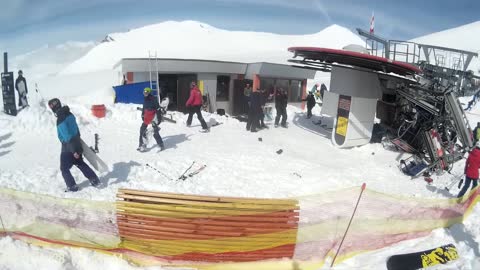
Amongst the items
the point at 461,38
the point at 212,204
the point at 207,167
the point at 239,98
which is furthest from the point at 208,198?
Answer: the point at 461,38

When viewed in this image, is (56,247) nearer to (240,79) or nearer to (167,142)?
(167,142)

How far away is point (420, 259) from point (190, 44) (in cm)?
3563

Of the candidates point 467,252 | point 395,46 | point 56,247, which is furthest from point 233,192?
point 395,46

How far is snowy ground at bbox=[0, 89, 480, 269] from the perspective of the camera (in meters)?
5.25

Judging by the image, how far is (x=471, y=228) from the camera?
232 inches

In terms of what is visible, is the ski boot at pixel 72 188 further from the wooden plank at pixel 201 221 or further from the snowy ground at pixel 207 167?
the wooden plank at pixel 201 221

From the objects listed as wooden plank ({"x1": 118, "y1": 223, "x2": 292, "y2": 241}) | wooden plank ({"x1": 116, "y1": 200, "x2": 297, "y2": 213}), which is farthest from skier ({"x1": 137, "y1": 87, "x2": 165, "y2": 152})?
wooden plank ({"x1": 118, "y1": 223, "x2": 292, "y2": 241})

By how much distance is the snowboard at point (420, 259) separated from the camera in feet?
13.9

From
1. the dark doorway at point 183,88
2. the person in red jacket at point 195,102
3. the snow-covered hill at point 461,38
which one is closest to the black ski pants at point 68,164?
the person in red jacket at point 195,102

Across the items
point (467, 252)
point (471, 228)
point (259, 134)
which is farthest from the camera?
point (259, 134)

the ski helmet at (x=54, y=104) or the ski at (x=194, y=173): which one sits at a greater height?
the ski helmet at (x=54, y=104)

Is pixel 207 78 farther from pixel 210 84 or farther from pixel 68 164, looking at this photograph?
pixel 68 164

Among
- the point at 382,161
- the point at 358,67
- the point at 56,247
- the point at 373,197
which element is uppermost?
the point at 358,67

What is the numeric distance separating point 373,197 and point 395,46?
11.1 m
